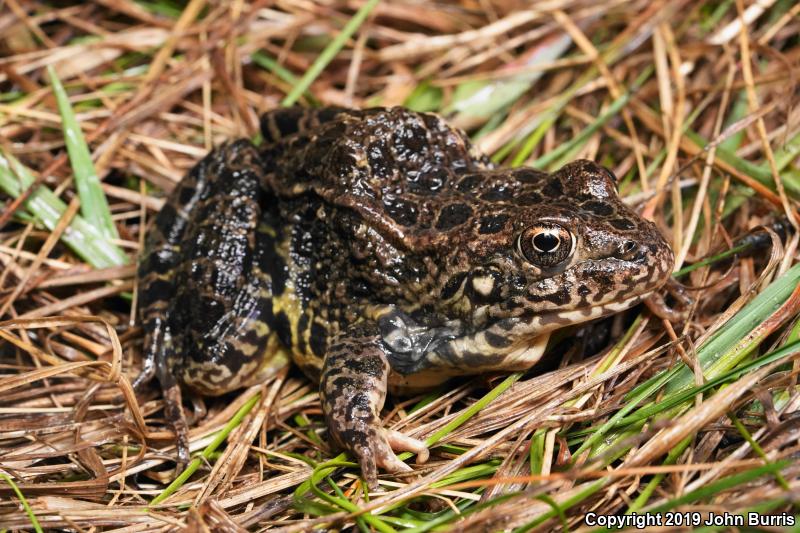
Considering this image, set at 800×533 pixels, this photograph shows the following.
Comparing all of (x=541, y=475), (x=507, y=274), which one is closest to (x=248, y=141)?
(x=507, y=274)

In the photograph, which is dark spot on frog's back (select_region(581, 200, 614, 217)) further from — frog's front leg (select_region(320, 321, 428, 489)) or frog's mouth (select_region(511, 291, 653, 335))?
frog's front leg (select_region(320, 321, 428, 489))

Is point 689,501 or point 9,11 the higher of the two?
point 9,11

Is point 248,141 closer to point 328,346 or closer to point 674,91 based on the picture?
point 328,346

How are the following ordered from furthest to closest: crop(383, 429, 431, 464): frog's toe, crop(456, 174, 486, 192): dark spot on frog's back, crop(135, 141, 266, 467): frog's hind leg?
crop(135, 141, 266, 467): frog's hind leg → crop(456, 174, 486, 192): dark spot on frog's back → crop(383, 429, 431, 464): frog's toe

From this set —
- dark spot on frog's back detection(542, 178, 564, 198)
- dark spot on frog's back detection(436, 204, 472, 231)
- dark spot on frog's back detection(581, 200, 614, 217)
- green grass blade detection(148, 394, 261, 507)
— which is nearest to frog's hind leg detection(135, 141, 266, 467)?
green grass blade detection(148, 394, 261, 507)

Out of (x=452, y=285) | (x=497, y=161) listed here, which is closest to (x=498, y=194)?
(x=452, y=285)

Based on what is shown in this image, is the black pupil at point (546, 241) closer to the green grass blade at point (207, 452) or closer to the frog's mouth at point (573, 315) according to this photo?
the frog's mouth at point (573, 315)

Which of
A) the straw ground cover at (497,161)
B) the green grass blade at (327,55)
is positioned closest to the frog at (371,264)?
the straw ground cover at (497,161)
